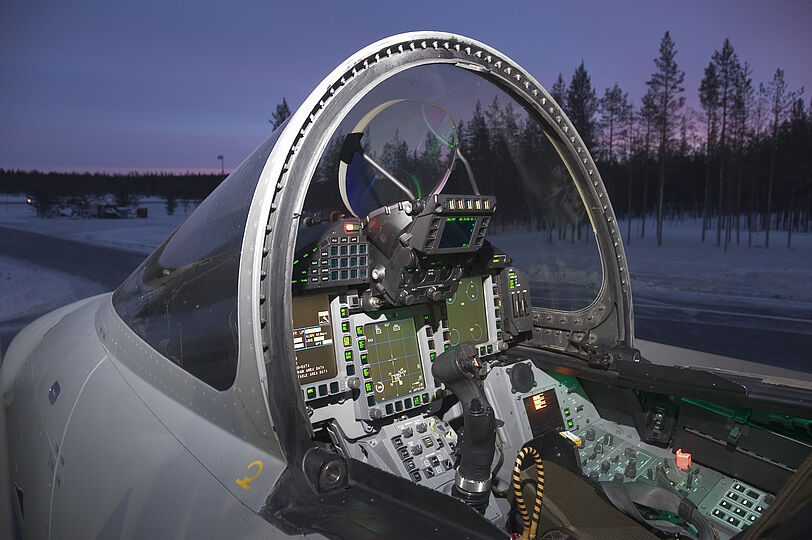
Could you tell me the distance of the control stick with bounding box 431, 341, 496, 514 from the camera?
7.01 ft

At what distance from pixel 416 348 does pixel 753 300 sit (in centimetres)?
1117

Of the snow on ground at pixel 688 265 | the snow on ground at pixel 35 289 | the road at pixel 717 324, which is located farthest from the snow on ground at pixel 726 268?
the snow on ground at pixel 35 289

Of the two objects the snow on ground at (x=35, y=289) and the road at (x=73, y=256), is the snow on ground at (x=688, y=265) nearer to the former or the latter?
the road at (x=73, y=256)

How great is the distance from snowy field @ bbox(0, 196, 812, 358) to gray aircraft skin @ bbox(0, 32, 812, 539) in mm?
143

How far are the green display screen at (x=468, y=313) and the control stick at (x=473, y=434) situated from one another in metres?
0.84

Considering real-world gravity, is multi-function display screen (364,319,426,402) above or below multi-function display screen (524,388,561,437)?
above

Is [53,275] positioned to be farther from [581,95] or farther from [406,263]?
[581,95]

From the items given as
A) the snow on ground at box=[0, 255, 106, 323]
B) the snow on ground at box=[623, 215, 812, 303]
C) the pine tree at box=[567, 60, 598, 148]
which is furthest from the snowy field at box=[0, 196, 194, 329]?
the pine tree at box=[567, 60, 598, 148]

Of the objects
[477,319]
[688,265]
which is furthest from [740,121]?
[477,319]

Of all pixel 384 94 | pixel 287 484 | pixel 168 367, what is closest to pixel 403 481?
pixel 287 484

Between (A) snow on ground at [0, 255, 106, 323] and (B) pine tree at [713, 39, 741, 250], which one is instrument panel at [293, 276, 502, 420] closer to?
A: (A) snow on ground at [0, 255, 106, 323]

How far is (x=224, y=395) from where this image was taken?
5.19 ft

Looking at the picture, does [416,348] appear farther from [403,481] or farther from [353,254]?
[403,481]

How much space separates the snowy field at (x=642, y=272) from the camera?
3123mm
